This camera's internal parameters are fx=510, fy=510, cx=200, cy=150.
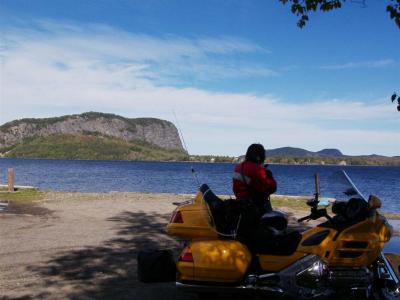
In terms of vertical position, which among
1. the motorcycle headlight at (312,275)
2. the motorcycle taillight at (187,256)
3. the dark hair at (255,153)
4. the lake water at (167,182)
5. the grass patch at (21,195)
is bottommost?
the lake water at (167,182)

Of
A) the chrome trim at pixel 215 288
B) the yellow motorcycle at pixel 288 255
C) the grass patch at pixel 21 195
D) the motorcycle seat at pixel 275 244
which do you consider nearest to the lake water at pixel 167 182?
the yellow motorcycle at pixel 288 255

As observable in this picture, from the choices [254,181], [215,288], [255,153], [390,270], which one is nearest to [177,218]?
[215,288]

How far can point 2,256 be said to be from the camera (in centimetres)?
879

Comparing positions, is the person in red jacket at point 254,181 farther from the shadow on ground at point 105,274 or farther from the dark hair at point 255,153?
the shadow on ground at point 105,274

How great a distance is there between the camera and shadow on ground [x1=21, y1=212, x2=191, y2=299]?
647 cm

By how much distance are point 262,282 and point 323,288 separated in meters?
0.61

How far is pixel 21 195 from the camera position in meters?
21.7

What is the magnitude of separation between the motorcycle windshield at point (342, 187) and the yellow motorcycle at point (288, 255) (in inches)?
2.8

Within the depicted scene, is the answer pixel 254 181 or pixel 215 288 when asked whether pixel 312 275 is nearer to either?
pixel 215 288

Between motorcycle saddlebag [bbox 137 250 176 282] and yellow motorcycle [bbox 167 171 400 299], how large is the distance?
0.98ft

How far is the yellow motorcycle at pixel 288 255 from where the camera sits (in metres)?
5.00

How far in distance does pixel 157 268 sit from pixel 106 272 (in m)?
2.49

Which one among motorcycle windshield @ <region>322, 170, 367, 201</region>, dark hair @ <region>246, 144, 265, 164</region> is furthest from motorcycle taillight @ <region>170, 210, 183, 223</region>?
motorcycle windshield @ <region>322, 170, 367, 201</region>

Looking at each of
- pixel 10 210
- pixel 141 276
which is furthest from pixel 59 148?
pixel 141 276
